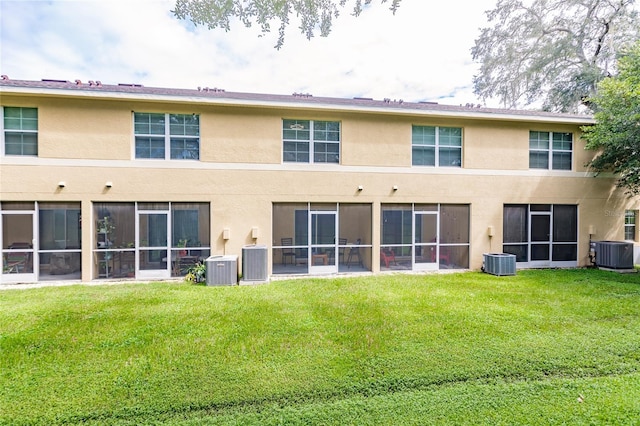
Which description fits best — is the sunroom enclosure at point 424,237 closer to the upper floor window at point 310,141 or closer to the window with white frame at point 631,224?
the upper floor window at point 310,141

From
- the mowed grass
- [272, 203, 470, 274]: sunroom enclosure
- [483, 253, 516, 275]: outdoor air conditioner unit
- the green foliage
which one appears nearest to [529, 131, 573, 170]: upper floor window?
[272, 203, 470, 274]: sunroom enclosure

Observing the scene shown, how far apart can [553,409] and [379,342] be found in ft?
8.25

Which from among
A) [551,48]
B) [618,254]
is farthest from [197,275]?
[551,48]

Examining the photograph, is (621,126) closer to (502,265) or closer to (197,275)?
(502,265)

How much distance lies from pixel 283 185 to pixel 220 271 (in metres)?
3.65

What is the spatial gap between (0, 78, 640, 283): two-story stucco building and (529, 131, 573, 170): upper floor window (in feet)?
0.28

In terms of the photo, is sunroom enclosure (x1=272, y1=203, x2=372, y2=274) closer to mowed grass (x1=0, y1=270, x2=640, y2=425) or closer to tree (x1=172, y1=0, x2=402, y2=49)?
mowed grass (x1=0, y1=270, x2=640, y2=425)

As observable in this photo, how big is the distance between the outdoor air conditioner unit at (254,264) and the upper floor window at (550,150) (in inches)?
451

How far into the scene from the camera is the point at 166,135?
33.4 ft

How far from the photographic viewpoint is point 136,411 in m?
3.72

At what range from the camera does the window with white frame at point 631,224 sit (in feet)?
42.8

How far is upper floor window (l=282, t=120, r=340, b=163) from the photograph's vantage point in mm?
10906

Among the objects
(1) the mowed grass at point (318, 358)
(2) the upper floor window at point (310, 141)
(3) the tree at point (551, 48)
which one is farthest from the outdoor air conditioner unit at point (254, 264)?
(3) the tree at point (551, 48)

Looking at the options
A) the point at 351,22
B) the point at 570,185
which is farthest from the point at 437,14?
the point at 570,185
